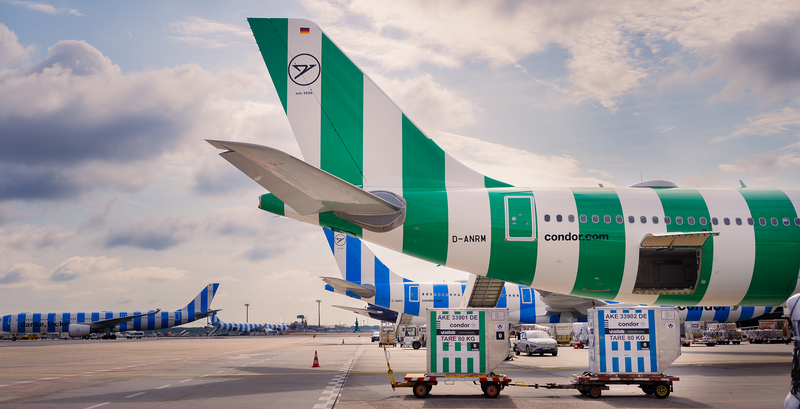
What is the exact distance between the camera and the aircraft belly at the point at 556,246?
14891mm

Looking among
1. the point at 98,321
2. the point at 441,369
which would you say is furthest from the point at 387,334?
the point at 98,321

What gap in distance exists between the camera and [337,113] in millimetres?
15727

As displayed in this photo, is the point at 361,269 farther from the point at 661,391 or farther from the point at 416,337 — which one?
the point at 661,391

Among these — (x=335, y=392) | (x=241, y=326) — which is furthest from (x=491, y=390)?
(x=241, y=326)

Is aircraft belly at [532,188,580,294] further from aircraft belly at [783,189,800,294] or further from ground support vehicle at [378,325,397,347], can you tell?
ground support vehicle at [378,325,397,347]

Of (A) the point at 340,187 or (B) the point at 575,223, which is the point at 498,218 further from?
(A) the point at 340,187

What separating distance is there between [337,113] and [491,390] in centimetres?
856

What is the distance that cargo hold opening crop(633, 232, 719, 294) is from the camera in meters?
15.1

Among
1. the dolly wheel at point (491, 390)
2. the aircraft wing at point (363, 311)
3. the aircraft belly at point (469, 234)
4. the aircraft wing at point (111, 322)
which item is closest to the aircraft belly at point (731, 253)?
the aircraft belly at point (469, 234)

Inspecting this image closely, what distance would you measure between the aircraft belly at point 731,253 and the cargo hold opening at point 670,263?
0.52 meters

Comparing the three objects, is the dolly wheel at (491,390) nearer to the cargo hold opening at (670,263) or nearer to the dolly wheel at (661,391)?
the dolly wheel at (661,391)

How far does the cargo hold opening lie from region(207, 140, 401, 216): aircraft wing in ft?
24.0

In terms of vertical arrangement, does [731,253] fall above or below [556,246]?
below

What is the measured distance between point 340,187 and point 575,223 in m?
6.93
